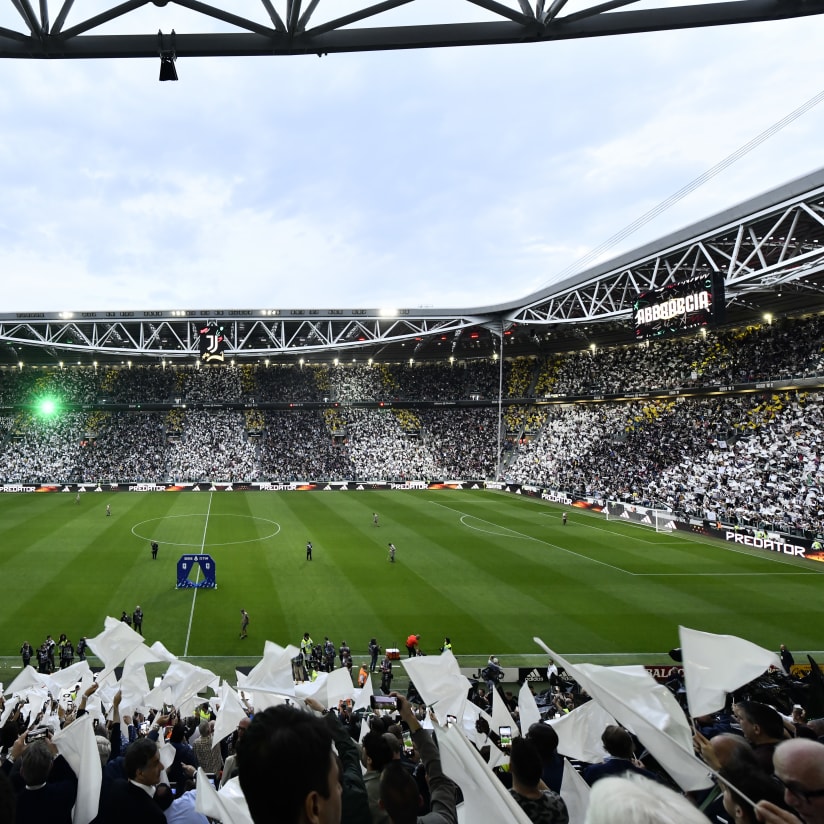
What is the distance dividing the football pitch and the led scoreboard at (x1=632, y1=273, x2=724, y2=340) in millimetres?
13494

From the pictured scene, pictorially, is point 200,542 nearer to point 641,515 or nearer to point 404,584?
point 404,584

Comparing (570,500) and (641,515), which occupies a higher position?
(641,515)

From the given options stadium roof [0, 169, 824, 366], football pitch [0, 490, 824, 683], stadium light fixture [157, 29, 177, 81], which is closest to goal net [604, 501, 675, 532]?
football pitch [0, 490, 824, 683]

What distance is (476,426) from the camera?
2741 inches

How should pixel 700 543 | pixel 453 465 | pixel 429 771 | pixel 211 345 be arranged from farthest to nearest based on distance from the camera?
1. pixel 453 465
2. pixel 211 345
3. pixel 700 543
4. pixel 429 771

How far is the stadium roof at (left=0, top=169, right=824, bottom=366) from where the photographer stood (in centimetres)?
3095

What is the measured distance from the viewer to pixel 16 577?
2520 centimetres

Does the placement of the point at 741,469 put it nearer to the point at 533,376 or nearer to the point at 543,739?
the point at 533,376

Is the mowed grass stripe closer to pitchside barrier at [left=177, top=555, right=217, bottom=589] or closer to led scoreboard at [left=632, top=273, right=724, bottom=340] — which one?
pitchside barrier at [left=177, top=555, right=217, bottom=589]

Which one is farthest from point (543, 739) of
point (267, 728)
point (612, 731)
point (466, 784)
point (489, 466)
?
point (489, 466)

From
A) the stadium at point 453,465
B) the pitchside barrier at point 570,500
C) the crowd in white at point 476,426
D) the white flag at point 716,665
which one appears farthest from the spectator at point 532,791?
the crowd in white at point 476,426

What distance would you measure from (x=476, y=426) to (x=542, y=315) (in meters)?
19.6

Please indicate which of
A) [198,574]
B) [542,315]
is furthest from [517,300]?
[198,574]

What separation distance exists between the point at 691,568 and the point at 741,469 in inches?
619
